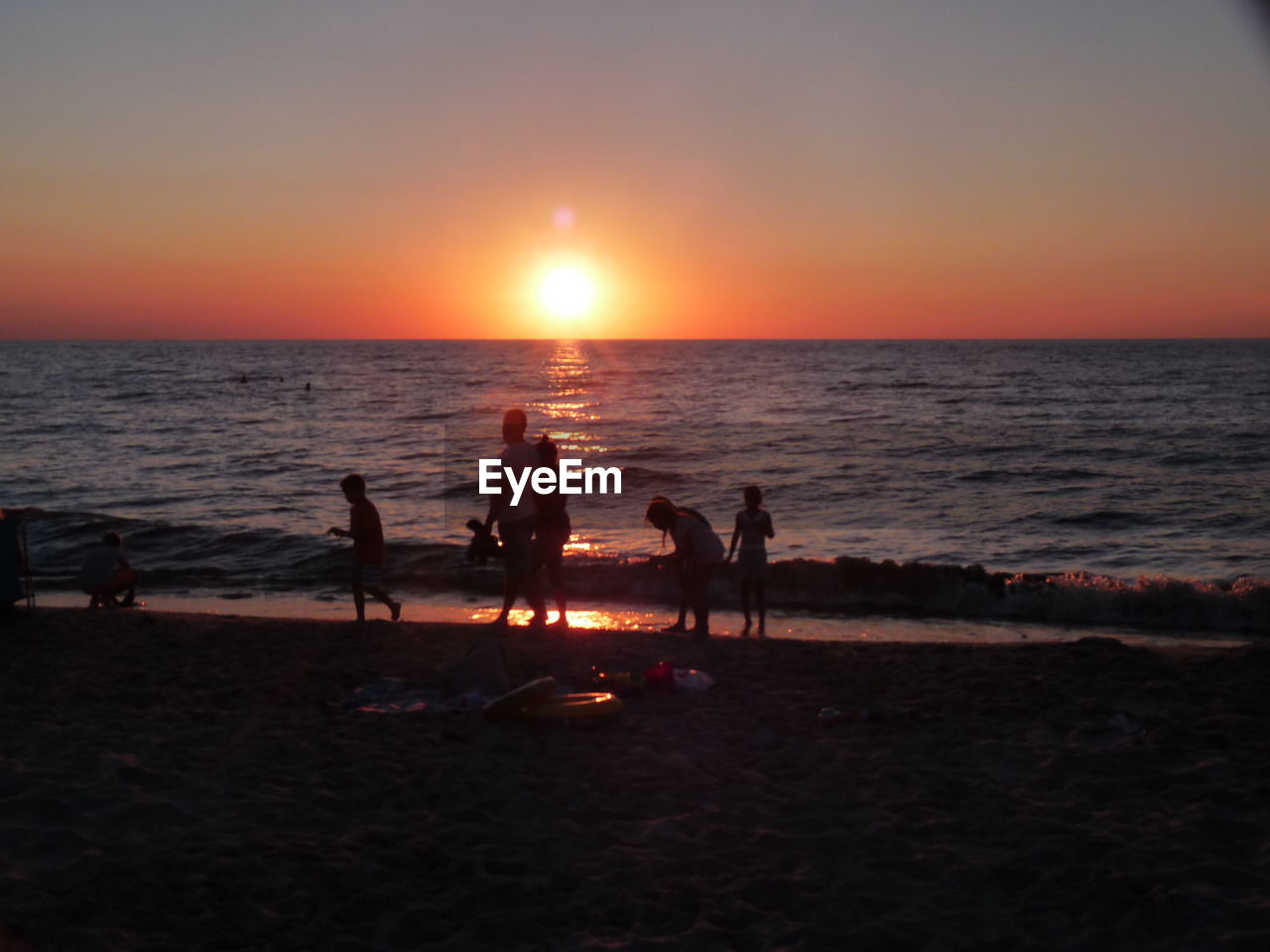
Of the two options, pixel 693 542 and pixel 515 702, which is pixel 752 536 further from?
pixel 515 702

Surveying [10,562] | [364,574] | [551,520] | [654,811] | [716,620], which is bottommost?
[716,620]

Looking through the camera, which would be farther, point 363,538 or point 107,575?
point 107,575

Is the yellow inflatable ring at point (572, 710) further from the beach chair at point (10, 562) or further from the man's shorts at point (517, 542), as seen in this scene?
the beach chair at point (10, 562)

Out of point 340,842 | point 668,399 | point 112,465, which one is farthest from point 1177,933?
point 668,399

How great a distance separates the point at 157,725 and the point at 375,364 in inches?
3758

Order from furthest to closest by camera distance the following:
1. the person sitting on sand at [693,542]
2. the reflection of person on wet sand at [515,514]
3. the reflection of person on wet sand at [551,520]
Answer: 1. the reflection of person on wet sand at [551,520]
2. the person sitting on sand at [693,542]
3. the reflection of person on wet sand at [515,514]

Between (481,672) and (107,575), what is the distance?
6529mm

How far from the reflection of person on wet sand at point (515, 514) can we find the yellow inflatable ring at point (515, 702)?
91.6 inches

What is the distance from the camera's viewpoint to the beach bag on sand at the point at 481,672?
7.37 m

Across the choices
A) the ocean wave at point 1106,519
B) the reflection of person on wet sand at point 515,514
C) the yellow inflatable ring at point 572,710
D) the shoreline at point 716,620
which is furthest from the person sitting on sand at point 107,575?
the ocean wave at point 1106,519

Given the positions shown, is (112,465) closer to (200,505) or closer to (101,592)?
(200,505)

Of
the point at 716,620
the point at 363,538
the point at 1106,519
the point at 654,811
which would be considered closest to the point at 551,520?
the point at 363,538

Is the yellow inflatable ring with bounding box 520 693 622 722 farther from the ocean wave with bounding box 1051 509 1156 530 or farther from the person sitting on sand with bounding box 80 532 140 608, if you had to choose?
the ocean wave with bounding box 1051 509 1156 530

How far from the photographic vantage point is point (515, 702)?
6.77 metres
